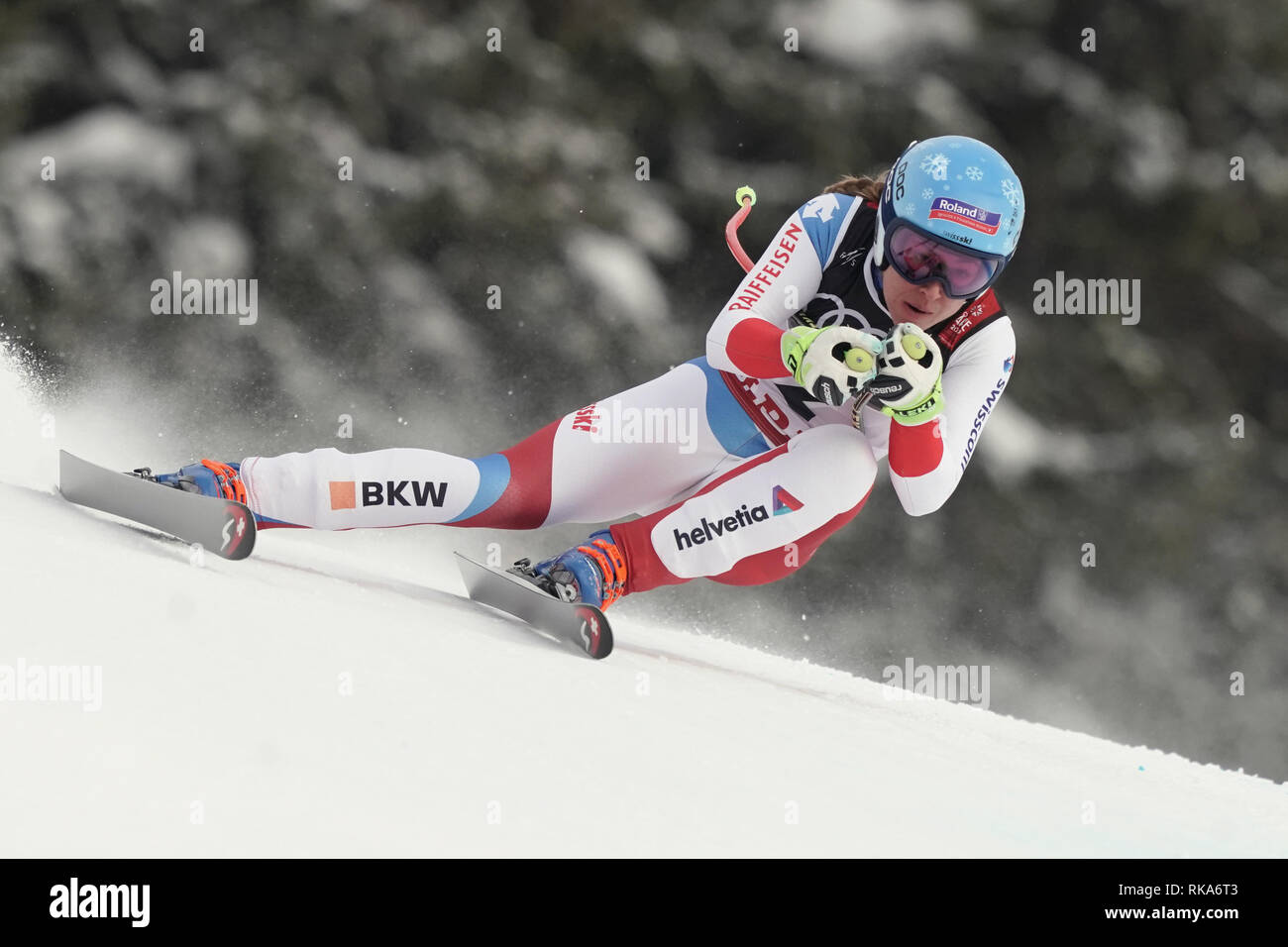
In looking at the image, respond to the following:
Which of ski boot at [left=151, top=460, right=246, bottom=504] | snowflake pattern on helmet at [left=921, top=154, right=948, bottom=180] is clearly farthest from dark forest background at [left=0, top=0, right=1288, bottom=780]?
snowflake pattern on helmet at [left=921, top=154, right=948, bottom=180]

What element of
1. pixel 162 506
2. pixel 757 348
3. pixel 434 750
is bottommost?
pixel 434 750

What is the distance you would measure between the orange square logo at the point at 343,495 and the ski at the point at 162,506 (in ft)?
0.78

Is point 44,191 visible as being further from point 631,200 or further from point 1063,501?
point 1063,501

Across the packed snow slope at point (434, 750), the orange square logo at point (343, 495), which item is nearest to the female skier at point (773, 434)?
the orange square logo at point (343, 495)

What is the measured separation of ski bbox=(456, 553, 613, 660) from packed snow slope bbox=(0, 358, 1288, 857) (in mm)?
55

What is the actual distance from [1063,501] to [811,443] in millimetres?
7152

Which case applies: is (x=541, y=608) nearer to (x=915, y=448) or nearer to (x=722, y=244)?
(x=915, y=448)

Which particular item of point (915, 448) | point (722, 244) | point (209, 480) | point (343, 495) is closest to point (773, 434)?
point (915, 448)

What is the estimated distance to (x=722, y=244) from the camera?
961cm

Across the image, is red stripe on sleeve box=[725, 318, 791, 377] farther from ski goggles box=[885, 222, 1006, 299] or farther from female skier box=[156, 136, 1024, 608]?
ski goggles box=[885, 222, 1006, 299]

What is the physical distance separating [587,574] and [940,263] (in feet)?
3.64

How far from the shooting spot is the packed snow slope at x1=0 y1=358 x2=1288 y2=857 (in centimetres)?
185

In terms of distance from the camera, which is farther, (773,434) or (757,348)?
(773,434)

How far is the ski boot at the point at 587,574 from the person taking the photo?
3205mm
